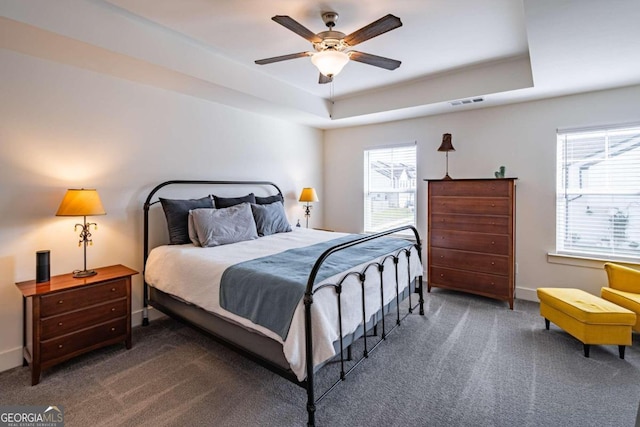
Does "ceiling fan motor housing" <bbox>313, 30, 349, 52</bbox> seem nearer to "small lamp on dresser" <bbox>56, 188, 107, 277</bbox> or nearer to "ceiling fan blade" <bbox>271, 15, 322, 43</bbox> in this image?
"ceiling fan blade" <bbox>271, 15, 322, 43</bbox>

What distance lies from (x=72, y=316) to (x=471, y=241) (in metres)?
4.06

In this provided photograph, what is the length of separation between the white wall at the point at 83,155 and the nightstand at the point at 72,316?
0.85 feet

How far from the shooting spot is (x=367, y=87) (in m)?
4.27

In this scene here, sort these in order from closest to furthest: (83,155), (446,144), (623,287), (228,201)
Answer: (83,155), (623,287), (228,201), (446,144)

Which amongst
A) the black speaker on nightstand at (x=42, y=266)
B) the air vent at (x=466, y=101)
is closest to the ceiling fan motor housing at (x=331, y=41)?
the air vent at (x=466, y=101)

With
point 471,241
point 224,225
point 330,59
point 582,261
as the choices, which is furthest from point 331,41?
point 582,261

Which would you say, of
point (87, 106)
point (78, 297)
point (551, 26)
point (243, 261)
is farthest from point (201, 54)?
point (551, 26)

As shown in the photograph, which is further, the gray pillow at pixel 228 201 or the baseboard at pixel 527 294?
the baseboard at pixel 527 294

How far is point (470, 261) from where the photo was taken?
385 centimetres

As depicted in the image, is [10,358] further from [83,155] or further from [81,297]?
[83,155]

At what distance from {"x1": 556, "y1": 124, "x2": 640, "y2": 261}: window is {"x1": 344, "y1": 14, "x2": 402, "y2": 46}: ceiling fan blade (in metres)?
2.96

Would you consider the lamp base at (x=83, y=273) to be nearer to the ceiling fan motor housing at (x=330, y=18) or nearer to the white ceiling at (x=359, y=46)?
the white ceiling at (x=359, y=46)

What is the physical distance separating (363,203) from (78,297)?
4037 mm

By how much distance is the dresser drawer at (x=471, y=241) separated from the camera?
11.9 ft
